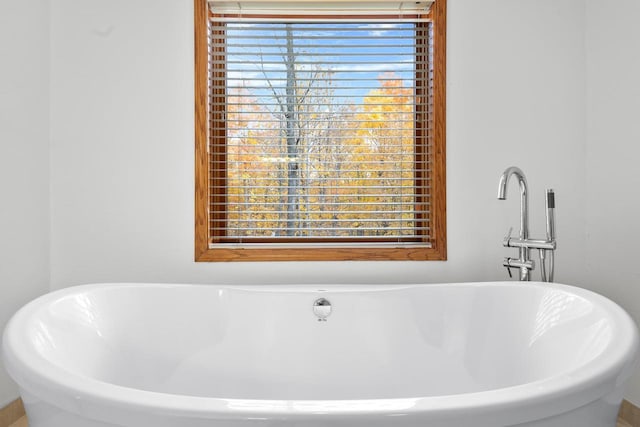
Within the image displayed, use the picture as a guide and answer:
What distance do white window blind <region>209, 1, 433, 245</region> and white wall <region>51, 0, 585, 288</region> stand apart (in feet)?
0.53

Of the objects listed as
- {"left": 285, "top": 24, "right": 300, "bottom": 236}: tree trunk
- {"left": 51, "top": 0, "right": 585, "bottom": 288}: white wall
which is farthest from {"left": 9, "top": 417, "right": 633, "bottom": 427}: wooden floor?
{"left": 285, "top": 24, "right": 300, "bottom": 236}: tree trunk

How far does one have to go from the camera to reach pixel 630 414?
1.64 meters

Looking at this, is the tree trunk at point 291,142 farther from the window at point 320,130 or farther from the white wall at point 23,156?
the white wall at point 23,156

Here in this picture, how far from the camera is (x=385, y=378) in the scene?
1554mm

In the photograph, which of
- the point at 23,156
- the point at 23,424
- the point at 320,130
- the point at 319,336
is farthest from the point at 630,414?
the point at 23,156

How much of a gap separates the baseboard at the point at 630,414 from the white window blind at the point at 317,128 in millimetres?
964

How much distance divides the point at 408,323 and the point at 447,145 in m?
0.79

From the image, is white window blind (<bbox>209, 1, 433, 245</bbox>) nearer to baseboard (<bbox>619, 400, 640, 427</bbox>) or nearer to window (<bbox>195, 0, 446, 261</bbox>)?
window (<bbox>195, 0, 446, 261</bbox>)

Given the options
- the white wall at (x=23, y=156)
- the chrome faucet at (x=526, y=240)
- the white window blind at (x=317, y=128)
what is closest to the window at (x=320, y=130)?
the white window blind at (x=317, y=128)

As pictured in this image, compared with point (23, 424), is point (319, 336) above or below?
above

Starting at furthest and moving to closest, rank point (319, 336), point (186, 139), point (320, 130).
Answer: point (320, 130)
point (186, 139)
point (319, 336)

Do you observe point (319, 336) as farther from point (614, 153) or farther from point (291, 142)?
point (614, 153)

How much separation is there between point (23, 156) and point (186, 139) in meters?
0.61

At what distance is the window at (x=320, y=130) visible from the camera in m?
1.97
